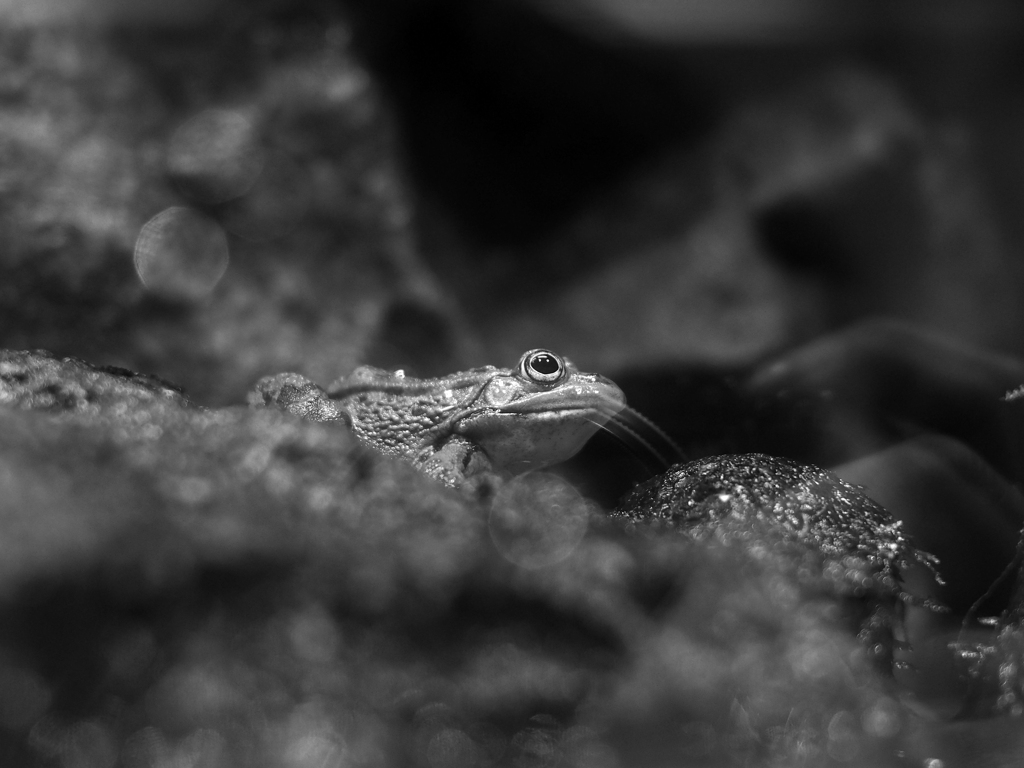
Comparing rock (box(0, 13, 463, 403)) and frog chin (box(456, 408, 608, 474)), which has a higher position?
rock (box(0, 13, 463, 403))

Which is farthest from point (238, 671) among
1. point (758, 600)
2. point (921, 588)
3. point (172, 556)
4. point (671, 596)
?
point (921, 588)

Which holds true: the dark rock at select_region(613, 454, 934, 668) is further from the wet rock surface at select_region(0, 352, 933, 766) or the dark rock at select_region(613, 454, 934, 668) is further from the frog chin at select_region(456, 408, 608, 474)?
the frog chin at select_region(456, 408, 608, 474)

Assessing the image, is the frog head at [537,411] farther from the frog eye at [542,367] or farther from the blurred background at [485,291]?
the blurred background at [485,291]

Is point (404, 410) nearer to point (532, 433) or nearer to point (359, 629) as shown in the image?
point (532, 433)

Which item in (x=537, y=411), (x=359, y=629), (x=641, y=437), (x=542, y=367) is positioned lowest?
(x=359, y=629)

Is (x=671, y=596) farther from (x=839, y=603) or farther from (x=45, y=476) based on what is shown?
(x=45, y=476)

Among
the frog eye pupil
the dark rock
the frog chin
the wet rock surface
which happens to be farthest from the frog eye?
the wet rock surface

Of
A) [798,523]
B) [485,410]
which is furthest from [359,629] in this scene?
[485,410]

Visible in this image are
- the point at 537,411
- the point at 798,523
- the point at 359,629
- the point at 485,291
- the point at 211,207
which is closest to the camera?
the point at 359,629
